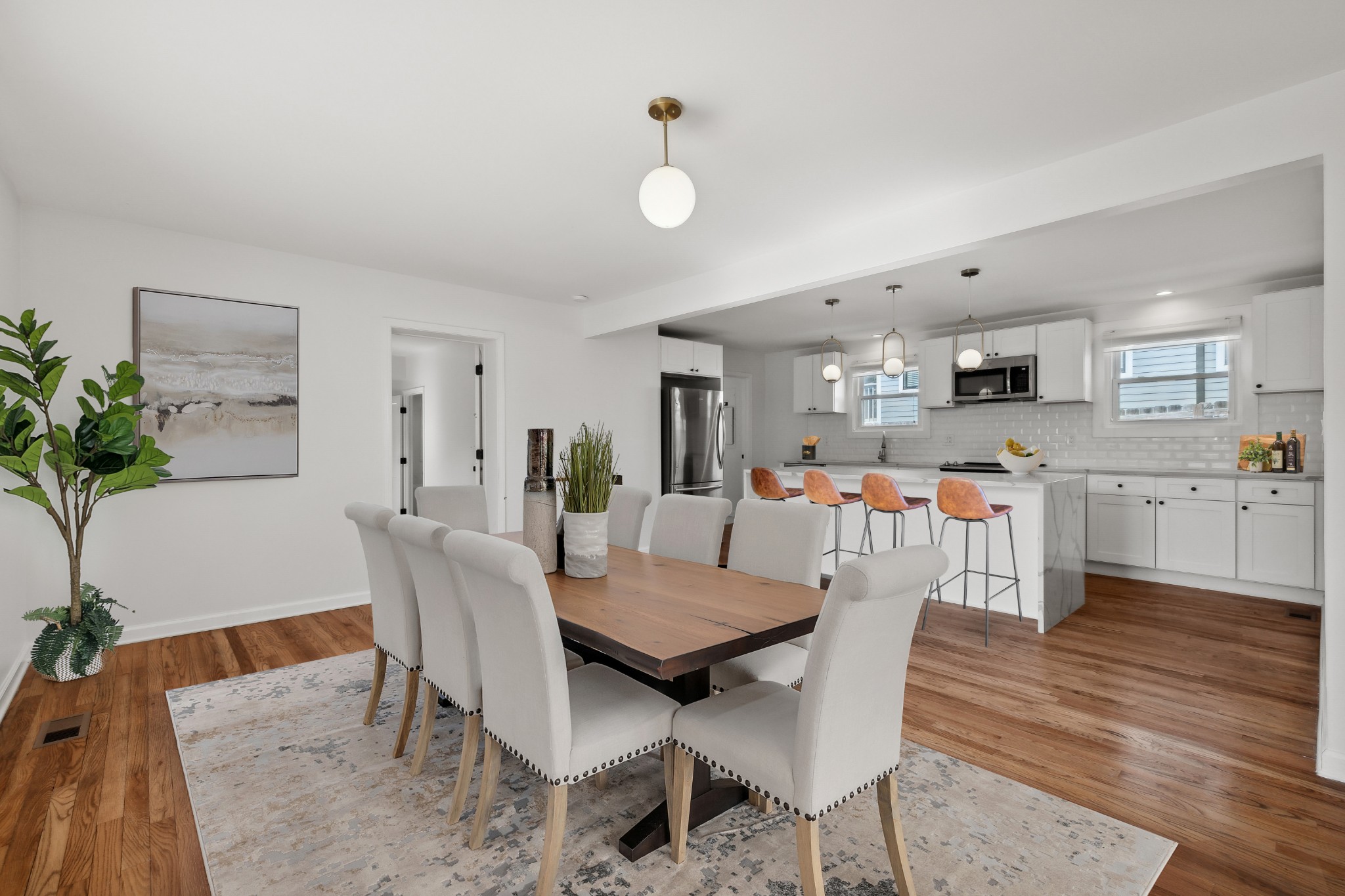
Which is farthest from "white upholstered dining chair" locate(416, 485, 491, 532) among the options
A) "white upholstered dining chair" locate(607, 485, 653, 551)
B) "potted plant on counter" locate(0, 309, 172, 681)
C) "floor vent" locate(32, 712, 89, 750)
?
"floor vent" locate(32, 712, 89, 750)

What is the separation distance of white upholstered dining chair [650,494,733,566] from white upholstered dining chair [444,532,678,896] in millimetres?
967

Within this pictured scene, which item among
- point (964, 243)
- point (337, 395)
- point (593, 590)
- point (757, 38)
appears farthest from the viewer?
point (337, 395)

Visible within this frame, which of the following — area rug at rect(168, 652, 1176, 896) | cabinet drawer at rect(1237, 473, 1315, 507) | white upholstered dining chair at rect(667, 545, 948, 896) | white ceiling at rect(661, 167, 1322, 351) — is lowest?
area rug at rect(168, 652, 1176, 896)

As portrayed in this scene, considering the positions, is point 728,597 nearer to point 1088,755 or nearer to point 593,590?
point 593,590

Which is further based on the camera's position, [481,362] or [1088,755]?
[481,362]

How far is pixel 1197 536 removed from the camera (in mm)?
4820

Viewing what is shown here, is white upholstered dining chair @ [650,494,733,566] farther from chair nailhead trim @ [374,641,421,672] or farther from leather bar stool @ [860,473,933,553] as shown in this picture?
leather bar stool @ [860,473,933,553]

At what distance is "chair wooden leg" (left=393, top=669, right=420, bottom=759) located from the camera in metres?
2.34

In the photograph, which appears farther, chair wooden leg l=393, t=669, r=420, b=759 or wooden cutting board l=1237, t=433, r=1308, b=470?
wooden cutting board l=1237, t=433, r=1308, b=470

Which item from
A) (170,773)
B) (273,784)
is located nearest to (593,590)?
(273,784)

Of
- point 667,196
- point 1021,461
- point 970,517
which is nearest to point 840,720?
point 667,196

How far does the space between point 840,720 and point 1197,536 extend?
4929 mm

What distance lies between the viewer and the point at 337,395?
14.2 feet

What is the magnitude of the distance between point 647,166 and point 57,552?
3.68 m
